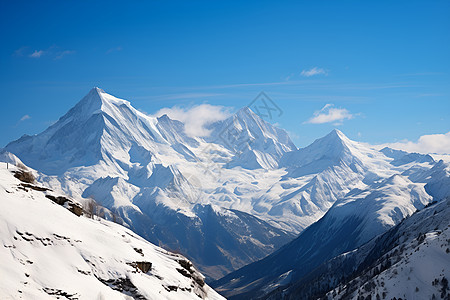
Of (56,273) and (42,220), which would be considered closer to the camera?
(56,273)

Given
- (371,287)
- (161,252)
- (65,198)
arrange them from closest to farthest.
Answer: (65,198) → (161,252) → (371,287)

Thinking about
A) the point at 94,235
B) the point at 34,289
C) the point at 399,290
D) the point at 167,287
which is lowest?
the point at 399,290

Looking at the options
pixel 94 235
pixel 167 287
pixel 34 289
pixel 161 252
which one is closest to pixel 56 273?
pixel 34 289

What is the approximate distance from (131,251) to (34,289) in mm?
25072

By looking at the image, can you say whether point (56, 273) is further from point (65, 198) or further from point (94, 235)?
point (65, 198)

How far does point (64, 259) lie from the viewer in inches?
2635

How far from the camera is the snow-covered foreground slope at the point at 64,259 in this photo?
2354 inches

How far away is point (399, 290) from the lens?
105812 mm

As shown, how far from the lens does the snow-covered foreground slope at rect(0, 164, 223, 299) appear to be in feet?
196

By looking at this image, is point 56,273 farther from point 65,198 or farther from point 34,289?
point 65,198

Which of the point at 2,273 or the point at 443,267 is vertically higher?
the point at 2,273

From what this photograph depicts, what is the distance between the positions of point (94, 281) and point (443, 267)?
83085 millimetres

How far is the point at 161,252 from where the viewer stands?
102312mm

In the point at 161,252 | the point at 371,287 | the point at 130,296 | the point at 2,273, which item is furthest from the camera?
the point at 371,287
